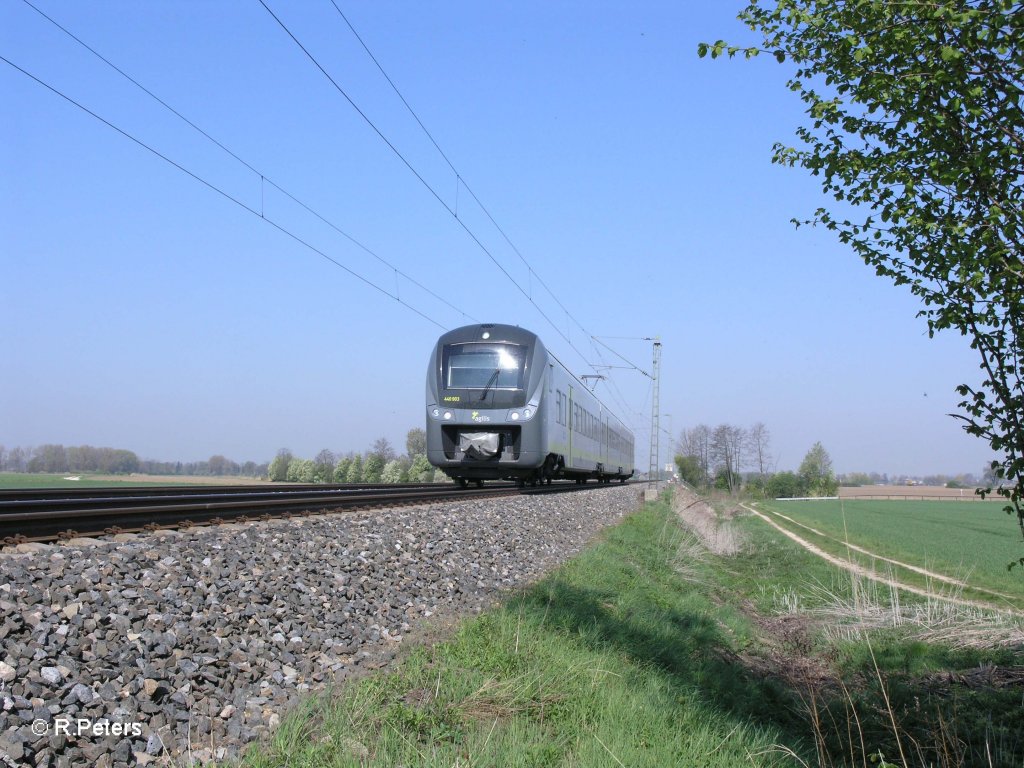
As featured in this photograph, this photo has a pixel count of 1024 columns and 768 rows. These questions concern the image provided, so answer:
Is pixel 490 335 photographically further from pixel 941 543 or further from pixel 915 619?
pixel 941 543

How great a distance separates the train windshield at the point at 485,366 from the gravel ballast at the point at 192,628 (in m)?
10.3

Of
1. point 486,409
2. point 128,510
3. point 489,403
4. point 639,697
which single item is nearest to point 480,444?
point 486,409

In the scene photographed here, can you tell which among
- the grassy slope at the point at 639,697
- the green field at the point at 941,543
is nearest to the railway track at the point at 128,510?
the grassy slope at the point at 639,697

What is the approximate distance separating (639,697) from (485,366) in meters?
13.1

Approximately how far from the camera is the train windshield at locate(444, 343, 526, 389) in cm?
1858

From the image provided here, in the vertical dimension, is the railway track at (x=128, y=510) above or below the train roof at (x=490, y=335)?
below

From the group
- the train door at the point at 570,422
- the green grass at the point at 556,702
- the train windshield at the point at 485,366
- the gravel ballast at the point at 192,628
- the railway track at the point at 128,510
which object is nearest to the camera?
the gravel ballast at the point at 192,628

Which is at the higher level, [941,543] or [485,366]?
[485,366]

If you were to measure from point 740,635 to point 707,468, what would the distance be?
93.5 meters

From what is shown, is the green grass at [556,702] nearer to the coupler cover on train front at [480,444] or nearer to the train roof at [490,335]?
the coupler cover on train front at [480,444]

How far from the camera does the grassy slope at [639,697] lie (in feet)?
15.2

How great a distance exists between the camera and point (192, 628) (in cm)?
485

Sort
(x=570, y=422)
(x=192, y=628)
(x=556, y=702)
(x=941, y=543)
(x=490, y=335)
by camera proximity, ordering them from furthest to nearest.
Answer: (x=941, y=543), (x=570, y=422), (x=490, y=335), (x=556, y=702), (x=192, y=628)

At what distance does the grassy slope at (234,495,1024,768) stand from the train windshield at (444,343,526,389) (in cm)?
740
